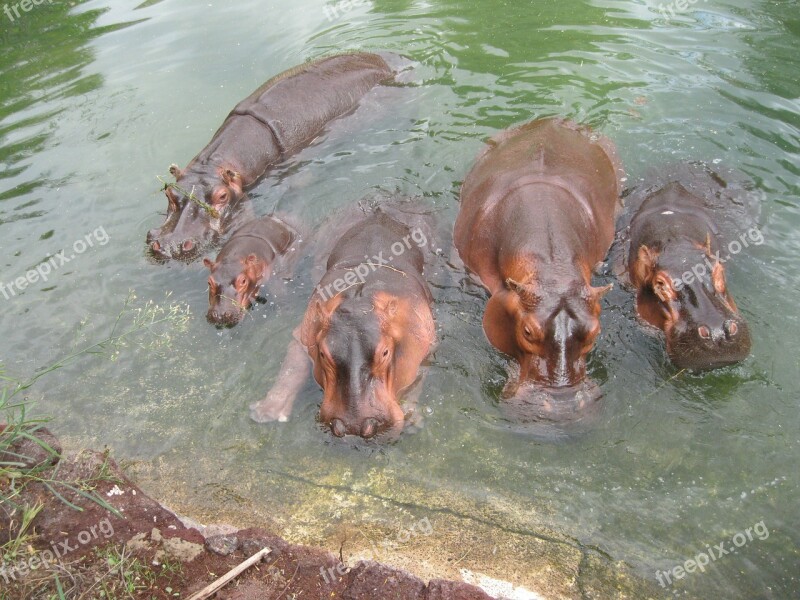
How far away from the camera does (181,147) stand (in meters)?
8.73

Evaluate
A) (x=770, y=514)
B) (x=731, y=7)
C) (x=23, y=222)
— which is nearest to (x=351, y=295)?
(x=770, y=514)

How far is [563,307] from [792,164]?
444 centimetres

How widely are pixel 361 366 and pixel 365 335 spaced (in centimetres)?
21

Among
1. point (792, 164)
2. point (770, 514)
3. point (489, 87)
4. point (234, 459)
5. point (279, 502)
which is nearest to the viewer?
point (770, 514)

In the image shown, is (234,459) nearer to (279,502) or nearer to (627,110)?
(279,502)

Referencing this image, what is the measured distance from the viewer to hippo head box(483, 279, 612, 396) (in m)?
4.25

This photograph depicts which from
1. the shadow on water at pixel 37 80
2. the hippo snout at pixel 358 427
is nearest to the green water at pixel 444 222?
the shadow on water at pixel 37 80

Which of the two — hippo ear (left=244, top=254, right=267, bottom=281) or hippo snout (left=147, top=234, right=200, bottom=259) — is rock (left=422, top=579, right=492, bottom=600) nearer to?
hippo ear (left=244, top=254, right=267, bottom=281)

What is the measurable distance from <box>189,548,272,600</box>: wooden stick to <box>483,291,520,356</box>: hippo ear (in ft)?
6.91

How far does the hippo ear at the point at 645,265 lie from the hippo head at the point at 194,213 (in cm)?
407

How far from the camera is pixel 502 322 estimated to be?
4879 mm

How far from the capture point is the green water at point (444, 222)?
433 cm

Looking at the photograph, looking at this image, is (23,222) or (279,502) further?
(23,222)

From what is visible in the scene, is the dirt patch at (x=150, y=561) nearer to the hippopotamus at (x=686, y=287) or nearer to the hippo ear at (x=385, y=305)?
the hippo ear at (x=385, y=305)
